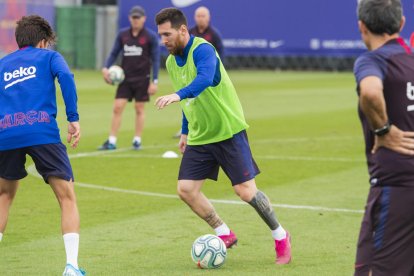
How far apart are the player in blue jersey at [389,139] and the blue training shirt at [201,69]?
2696 millimetres

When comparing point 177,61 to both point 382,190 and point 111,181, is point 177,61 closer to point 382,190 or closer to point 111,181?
point 382,190

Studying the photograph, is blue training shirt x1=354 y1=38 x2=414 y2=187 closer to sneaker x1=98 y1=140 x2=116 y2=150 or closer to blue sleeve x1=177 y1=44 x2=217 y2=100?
blue sleeve x1=177 y1=44 x2=217 y2=100

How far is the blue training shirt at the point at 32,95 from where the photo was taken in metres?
7.83

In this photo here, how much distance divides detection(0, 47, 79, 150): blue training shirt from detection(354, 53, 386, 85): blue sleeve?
2.94 meters

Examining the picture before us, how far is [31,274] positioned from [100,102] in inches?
783

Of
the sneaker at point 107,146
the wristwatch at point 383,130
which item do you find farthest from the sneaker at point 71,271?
the sneaker at point 107,146

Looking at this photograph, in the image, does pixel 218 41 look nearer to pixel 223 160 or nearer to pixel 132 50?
pixel 132 50

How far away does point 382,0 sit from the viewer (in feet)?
18.4

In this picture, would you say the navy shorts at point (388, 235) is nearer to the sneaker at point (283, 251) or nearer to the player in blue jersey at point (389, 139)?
the player in blue jersey at point (389, 139)

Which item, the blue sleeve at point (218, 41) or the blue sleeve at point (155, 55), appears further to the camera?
the blue sleeve at point (218, 41)

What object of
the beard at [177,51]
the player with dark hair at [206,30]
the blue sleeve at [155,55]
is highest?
the beard at [177,51]

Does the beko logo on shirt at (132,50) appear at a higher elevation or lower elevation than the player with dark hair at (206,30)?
lower

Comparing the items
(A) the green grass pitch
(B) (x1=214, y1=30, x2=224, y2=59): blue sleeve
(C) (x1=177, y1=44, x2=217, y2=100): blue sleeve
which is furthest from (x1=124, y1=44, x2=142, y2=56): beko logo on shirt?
(C) (x1=177, y1=44, x2=217, y2=100): blue sleeve

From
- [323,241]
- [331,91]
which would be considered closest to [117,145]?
[323,241]
